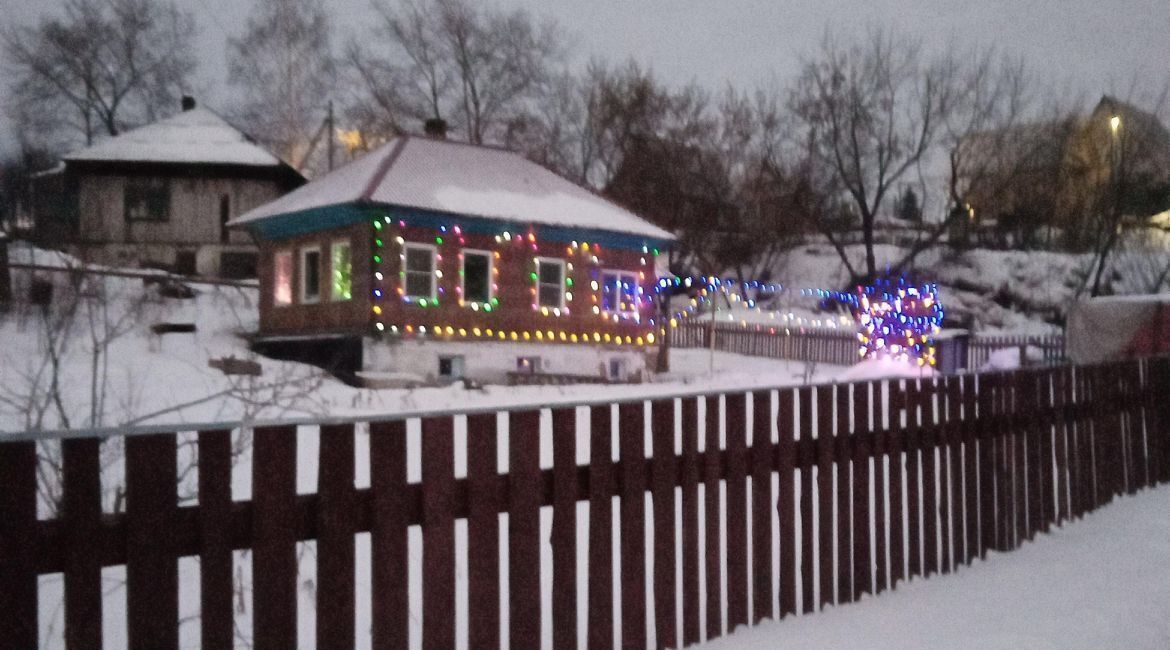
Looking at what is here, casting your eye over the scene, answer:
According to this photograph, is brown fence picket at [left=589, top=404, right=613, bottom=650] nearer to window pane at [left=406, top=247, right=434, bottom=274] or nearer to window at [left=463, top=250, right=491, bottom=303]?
window pane at [left=406, top=247, right=434, bottom=274]

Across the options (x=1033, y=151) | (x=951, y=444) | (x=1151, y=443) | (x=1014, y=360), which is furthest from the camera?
(x=1033, y=151)

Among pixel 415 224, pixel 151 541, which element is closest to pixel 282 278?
pixel 415 224

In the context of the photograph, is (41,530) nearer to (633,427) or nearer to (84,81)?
(633,427)

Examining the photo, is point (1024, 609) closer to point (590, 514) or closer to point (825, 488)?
point (825, 488)

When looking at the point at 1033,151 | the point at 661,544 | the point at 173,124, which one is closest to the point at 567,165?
the point at 173,124

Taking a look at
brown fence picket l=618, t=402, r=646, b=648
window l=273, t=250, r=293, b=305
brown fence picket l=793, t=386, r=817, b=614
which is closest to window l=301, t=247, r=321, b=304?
window l=273, t=250, r=293, b=305

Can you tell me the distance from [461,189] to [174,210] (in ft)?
59.8

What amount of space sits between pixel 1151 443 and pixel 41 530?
9043 mm

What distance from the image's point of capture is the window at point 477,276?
68.5ft

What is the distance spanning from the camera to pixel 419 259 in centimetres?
2017

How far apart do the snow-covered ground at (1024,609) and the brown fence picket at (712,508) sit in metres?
0.17

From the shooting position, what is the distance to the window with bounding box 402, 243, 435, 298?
19.9m

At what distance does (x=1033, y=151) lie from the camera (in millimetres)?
39219

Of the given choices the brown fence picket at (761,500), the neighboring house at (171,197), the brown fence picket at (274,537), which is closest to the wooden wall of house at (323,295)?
the neighboring house at (171,197)
